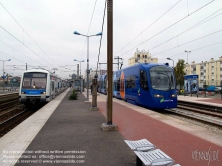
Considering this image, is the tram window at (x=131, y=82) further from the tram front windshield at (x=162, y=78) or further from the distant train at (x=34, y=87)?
the distant train at (x=34, y=87)

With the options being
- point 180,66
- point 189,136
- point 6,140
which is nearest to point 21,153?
point 6,140

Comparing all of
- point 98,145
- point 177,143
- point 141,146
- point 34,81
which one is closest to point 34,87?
point 34,81

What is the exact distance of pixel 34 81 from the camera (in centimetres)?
A: 1602

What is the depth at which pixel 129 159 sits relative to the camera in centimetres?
438

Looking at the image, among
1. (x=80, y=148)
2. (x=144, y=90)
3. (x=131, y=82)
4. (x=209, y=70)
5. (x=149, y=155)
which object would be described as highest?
(x=209, y=70)

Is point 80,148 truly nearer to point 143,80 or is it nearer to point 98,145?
point 98,145

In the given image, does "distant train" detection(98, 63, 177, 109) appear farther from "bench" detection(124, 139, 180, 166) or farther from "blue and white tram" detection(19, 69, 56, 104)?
"bench" detection(124, 139, 180, 166)

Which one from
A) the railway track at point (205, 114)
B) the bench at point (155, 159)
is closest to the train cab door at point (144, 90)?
the railway track at point (205, 114)

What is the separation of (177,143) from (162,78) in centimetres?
764

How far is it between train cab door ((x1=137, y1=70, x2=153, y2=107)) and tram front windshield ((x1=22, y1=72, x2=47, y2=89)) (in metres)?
7.68

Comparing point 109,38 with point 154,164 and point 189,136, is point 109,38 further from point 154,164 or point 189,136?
point 154,164

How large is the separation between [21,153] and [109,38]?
4.44m

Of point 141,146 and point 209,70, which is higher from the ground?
point 209,70

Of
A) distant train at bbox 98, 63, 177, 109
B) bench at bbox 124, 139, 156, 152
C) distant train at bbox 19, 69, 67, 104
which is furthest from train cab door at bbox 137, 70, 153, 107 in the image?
bench at bbox 124, 139, 156, 152
